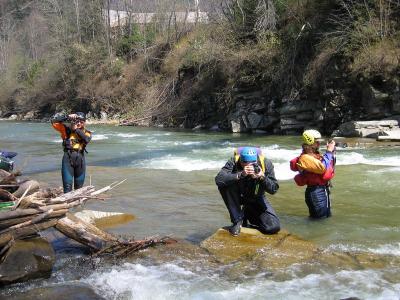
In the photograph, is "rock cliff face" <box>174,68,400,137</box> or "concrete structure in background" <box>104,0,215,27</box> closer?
"rock cliff face" <box>174,68,400,137</box>

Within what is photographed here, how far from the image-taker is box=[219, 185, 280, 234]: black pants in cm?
604

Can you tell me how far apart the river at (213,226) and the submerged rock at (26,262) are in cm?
10

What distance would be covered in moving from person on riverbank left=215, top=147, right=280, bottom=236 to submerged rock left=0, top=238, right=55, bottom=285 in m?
2.04

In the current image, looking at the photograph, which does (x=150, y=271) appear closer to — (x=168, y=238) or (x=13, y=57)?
(x=168, y=238)

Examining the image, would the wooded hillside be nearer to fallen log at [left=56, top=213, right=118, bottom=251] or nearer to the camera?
the camera

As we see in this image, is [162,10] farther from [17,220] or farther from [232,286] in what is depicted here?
[232,286]

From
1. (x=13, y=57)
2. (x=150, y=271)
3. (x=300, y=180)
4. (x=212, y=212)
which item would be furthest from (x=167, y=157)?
(x=13, y=57)

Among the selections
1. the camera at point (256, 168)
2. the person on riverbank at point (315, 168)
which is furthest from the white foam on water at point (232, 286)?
the person on riverbank at point (315, 168)

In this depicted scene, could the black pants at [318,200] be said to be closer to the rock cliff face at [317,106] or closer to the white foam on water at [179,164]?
the white foam on water at [179,164]

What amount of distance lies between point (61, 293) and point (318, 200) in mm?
3783

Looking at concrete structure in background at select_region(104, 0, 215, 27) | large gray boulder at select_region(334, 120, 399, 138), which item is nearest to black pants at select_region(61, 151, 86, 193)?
large gray boulder at select_region(334, 120, 399, 138)

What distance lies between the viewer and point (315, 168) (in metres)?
6.61

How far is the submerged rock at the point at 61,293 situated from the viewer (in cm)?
456

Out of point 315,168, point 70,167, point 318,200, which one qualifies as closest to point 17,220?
point 70,167
